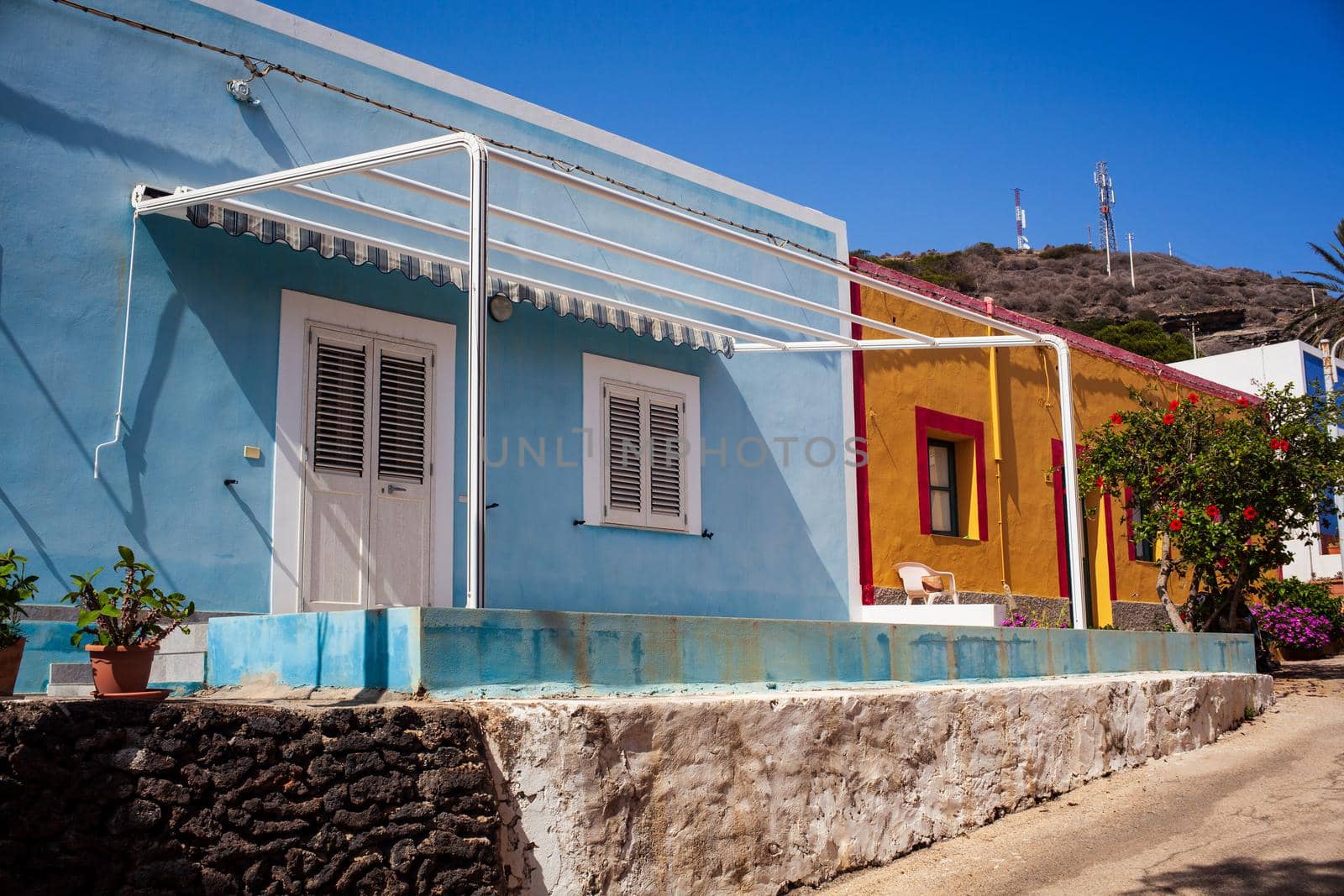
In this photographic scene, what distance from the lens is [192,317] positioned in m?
7.97

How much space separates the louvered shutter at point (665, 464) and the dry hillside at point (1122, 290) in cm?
3534

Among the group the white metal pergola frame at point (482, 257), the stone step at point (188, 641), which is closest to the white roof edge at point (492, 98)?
the white metal pergola frame at point (482, 257)

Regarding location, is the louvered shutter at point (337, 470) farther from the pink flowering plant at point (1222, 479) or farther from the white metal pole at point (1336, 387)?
the white metal pole at point (1336, 387)

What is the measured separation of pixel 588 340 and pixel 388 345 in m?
2.04

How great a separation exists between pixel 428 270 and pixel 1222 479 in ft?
29.8

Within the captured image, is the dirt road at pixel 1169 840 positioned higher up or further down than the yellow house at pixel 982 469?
further down

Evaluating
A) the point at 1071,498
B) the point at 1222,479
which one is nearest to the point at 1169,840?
the point at 1071,498

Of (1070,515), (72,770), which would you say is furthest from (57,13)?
(1070,515)

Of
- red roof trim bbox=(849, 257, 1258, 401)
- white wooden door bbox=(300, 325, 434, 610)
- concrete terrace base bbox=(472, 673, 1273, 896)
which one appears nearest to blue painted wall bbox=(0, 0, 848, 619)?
white wooden door bbox=(300, 325, 434, 610)

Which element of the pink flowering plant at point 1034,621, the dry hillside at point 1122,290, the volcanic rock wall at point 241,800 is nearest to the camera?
the volcanic rock wall at point 241,800

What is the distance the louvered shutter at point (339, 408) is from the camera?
8.56 meters

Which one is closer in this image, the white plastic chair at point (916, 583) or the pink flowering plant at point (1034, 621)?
the white plastic chair at point (916, 583)

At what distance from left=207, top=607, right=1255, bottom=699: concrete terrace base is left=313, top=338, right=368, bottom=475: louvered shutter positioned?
1.86 m

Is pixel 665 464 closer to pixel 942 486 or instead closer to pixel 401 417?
pixel 401 417
